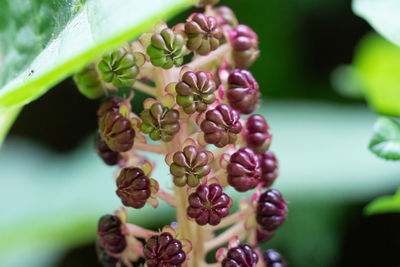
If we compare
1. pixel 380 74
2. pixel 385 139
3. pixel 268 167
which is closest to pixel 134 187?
pixel 268 167

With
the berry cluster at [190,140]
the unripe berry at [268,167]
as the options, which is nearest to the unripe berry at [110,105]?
the berry cluster at [190,140]

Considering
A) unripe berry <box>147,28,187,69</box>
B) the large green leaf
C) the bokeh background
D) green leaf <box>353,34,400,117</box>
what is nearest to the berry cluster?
unripe berry <box>147,28,187,69</box>

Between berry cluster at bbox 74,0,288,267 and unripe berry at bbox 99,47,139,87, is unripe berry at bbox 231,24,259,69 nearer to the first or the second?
berry cluster at bbox 74,0,288,267

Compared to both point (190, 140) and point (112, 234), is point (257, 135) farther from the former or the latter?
point (112, 234)

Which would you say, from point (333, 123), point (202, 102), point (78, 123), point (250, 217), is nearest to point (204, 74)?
point (202, 102)

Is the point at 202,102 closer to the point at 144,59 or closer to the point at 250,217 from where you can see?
the point at 144,59
